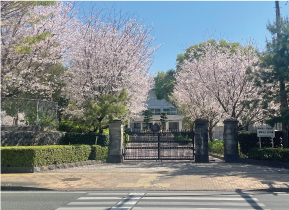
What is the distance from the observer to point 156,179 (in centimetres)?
1198

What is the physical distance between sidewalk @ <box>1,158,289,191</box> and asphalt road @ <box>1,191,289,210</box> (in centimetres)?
58

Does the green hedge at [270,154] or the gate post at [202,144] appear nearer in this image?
the green hedge at [270,154]

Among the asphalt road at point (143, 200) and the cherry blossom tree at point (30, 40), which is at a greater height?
the cherry blossom tree at point (30, 40)

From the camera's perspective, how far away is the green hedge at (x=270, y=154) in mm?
14594

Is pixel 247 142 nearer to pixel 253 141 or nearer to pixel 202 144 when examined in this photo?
pixel 253 141

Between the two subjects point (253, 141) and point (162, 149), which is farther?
point (162, 149)

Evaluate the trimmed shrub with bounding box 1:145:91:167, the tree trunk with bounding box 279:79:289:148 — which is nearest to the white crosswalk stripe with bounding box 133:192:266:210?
the trimmed shrub with bounding box 1:145:91:167

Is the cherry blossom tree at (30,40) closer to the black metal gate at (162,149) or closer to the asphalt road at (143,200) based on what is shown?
the asphalt road at (143,200)

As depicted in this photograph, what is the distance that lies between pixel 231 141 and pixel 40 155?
1080 cm

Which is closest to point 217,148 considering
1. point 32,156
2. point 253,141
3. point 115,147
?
point 253,141

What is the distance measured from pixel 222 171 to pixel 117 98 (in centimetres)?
816

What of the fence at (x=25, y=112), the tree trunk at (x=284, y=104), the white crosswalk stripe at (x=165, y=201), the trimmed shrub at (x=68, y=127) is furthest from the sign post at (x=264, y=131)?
the fence at (x=25, y=112)

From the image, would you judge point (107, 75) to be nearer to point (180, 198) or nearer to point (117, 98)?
point (117, 98)

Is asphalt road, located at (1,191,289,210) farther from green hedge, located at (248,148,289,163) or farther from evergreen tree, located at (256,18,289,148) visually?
evergreen tree, located at (256,18,289,148)
